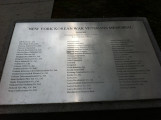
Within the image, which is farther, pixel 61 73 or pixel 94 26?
pixel 94 26

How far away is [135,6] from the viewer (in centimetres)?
396

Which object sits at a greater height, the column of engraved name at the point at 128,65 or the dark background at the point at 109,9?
the dark background at the point at 109,9

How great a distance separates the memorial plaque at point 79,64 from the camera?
1853 mm

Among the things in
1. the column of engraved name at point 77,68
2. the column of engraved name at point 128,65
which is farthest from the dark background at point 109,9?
the column of engraved name at point 77,68

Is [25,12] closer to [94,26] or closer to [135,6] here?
[94,26]

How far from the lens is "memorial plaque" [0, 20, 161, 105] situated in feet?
6.08

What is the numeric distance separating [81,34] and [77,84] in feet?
2.43

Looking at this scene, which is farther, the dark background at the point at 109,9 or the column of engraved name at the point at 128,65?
the dark background at the point at 109,9

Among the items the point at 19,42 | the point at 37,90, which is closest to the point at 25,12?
the point at 19,42

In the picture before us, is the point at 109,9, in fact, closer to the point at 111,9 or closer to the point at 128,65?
the point at 111,9

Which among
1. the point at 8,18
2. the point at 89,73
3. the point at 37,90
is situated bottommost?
the point at 37,90

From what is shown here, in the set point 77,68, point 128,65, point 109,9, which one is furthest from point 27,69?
point 109,9

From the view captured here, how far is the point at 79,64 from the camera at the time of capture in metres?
2.08

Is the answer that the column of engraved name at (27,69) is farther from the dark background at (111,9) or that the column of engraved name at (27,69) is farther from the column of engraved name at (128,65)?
the dark background at (111,9)
